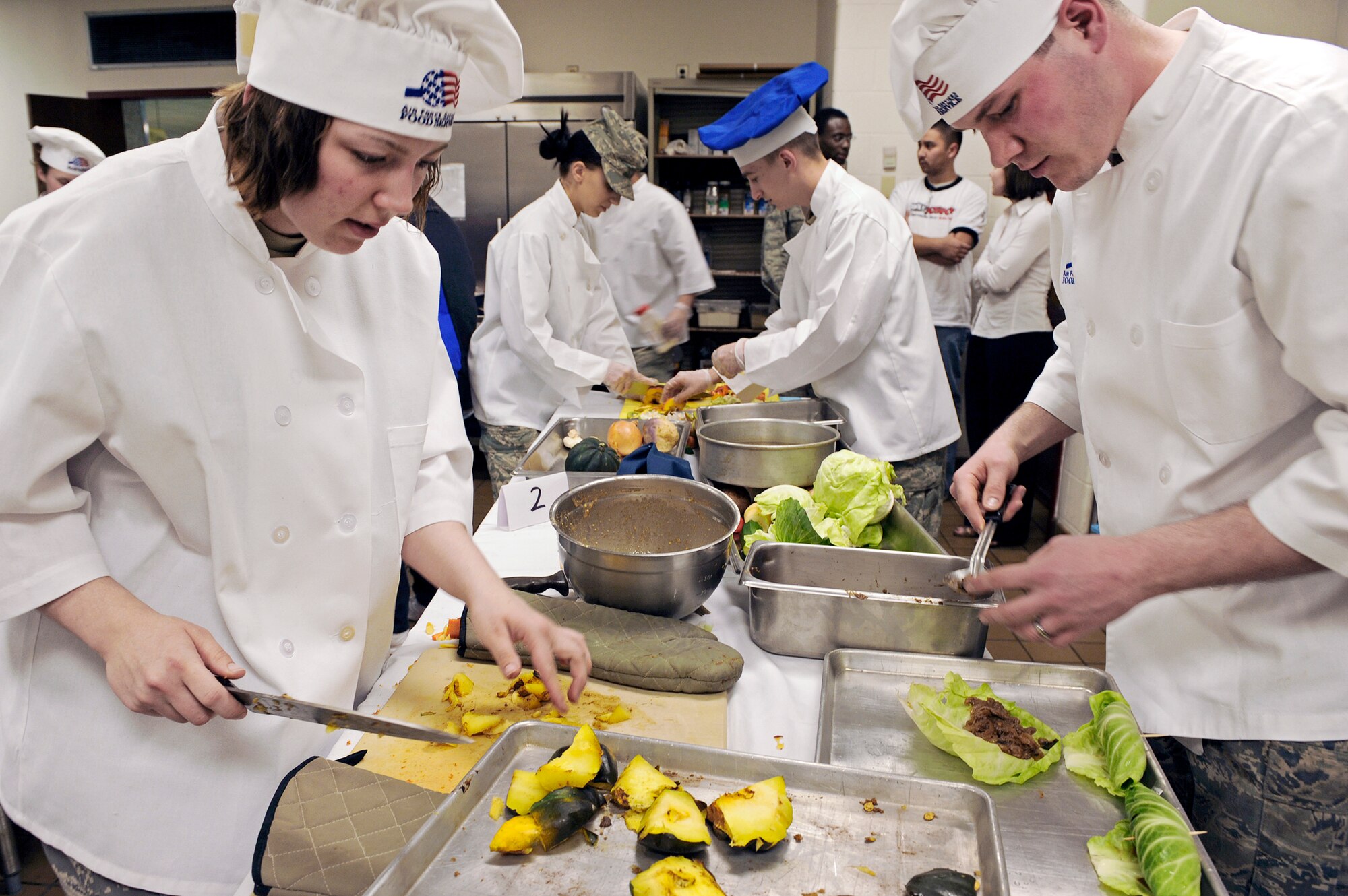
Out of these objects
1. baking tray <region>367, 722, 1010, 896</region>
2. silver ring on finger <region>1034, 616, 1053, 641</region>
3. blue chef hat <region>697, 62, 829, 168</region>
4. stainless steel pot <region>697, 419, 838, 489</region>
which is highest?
blue chef hat <region>697, 62, 829, 168</region>

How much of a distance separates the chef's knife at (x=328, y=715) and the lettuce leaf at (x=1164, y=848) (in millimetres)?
828

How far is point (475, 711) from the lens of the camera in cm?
132

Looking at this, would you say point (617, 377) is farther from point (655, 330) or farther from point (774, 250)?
point (774, 250)

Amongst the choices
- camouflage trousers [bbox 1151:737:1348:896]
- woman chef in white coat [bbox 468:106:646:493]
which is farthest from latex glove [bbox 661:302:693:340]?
camouflage trousers [bbox 1151:737:1348:896]

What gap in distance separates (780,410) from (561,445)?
32.7 inches

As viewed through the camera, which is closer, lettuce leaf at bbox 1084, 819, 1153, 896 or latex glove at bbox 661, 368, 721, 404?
lettuce leaf at bbox 1084, 819, 1153, 896

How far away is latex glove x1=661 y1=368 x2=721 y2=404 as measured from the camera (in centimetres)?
335

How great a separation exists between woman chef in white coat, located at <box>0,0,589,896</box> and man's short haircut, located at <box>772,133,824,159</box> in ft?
6.30

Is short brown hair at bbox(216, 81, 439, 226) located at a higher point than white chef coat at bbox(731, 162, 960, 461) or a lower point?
higher

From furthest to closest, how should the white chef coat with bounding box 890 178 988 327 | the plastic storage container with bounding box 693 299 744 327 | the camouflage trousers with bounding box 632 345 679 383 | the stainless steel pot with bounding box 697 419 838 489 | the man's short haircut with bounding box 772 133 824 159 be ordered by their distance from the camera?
the plastic storage container with bounding box 693 299 744 327 → the white chef coat with bounding box 890 178 988 327 → the camouflage trousers with bounding box 632 345 679 383 → the man's short haircut with bounding box 772 133 824 159 → the stainless steel pot with bounding box 697 419 838 489

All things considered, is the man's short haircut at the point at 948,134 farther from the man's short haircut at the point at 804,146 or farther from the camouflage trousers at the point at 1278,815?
the camouflage trousers at the point at 1278,815

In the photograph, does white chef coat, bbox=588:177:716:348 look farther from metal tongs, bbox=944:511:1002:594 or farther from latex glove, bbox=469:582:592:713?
latex glove, bbox=469:582:592:713

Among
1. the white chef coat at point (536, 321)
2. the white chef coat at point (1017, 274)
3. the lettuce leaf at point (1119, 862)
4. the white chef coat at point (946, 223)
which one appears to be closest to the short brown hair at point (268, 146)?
the lettuce leaf at point (1119, 862)

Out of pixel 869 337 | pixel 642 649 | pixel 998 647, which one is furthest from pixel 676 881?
pixel 998 647
